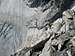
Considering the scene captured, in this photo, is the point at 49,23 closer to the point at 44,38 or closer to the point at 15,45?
the point at 44,38

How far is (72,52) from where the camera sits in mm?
17188

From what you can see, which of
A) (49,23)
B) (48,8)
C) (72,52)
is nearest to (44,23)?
(49,23)

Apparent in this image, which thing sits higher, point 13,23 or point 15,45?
point 13,23

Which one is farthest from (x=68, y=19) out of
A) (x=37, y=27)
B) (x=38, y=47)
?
(x=38, y=47)

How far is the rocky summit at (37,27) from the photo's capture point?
62.0ft

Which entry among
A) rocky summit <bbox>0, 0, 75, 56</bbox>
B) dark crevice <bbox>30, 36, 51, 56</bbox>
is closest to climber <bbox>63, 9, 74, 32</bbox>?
rocky summit <bbox>0, 0, 75, 56</bbox>

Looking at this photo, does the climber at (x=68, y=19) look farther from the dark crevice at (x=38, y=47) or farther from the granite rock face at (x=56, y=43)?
the dark crevice at (x=38, y=47)

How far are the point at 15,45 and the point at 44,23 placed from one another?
13.8 ft

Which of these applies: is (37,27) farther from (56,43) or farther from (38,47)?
(56,43)


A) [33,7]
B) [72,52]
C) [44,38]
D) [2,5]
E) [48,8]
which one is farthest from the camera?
[2,5]

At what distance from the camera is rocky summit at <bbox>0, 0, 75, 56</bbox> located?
1889cm

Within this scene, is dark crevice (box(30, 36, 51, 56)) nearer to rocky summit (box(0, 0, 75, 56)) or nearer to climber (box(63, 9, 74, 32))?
rocky summit (box(0, 0, 75, 56))

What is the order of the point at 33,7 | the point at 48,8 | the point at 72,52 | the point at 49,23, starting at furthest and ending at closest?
the point at 33,7, the point at 48,8, the point at 49,23, the point at 72,52

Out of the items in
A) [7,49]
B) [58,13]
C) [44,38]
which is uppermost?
[58,13]
